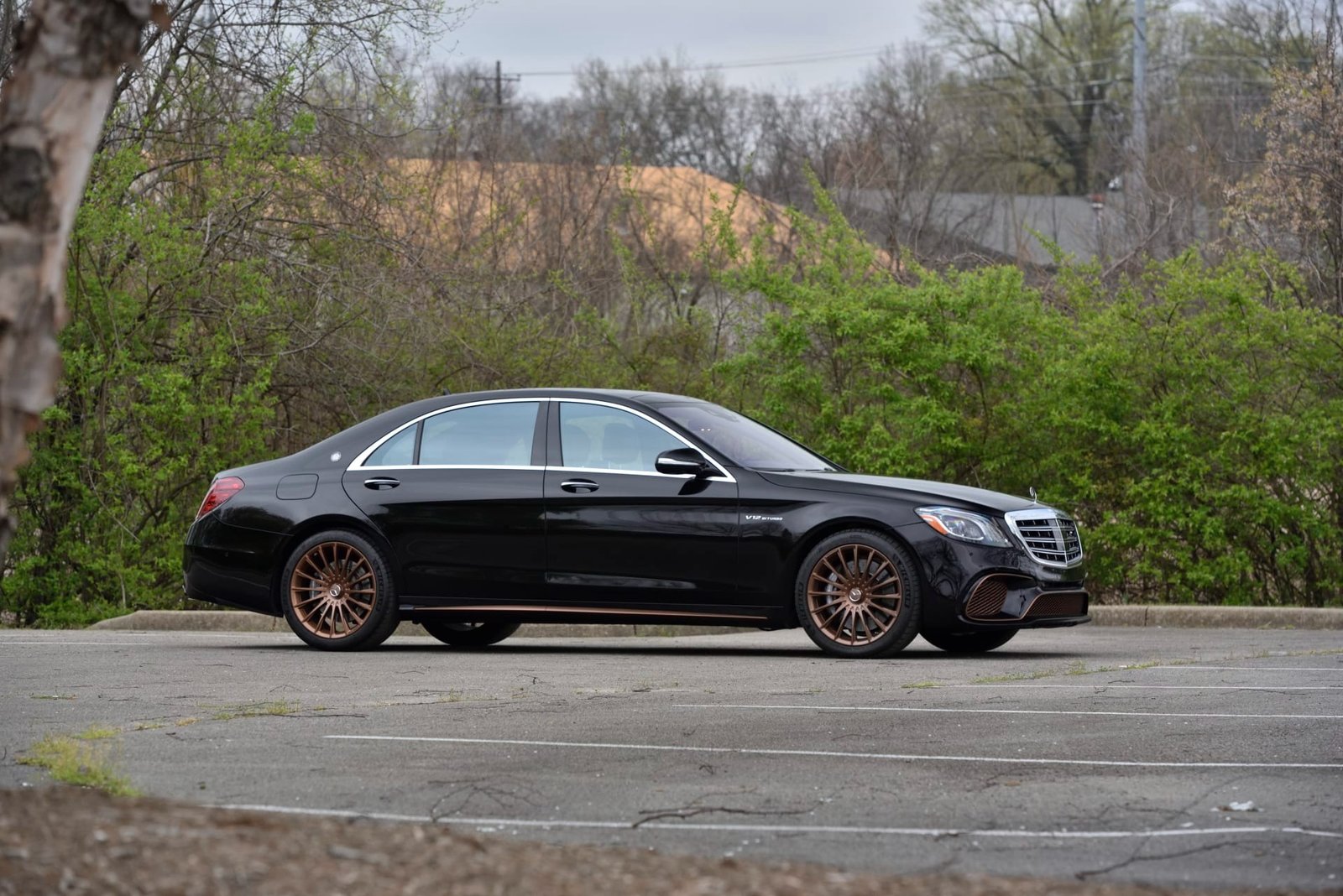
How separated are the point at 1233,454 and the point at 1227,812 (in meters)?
9.95

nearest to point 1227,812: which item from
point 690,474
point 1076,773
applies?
point 1076,773

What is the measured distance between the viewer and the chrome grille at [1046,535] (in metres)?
11.3

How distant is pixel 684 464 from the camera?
11.5 metres

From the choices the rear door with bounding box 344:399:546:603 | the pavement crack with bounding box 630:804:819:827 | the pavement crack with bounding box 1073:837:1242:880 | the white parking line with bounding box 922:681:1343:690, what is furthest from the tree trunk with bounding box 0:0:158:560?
the rear door with bounding box 344:399:546:603

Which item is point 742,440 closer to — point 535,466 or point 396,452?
point 535,466

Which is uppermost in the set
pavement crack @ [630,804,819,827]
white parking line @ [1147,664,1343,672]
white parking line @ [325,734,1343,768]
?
pavement crack @ [630,804,819,827]

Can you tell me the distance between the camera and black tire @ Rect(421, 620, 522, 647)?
13.2 m

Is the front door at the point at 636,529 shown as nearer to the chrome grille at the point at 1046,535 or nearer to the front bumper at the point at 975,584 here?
the front bumper at the point at 975,584

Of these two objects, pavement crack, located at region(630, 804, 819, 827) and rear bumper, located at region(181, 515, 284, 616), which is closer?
pavement crack, located at region(630, 804, 819, 827)

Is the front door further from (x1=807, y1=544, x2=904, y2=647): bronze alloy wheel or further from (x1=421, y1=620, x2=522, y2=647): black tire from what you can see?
(x1=421, y1=620, x2=522, y2=647): black tire

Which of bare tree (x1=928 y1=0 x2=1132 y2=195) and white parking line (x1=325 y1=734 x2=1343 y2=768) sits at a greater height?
bare tree (x1=928 y1=0 x2=1132 y2=195)

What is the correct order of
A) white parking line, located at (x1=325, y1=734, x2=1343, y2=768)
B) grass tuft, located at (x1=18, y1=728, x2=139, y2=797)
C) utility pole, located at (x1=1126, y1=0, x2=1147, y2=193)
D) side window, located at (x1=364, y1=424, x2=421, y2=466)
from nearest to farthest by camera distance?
1. grass tuft, located at (x1=18, y1=728, x2=139, y2=797)
2. white parking line, located at (x1=325, y1=734, x2=1343, y2=768)
3. side window, located at (x1=364, y1=424, x2=421, y2=466)
4. utility pole, located at (x1=1126, y1=0, x2=1147, y2=193)

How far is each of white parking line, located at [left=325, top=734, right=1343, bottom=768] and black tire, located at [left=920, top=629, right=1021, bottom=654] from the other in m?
5.22

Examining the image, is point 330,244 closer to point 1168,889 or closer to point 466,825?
point 466,825
